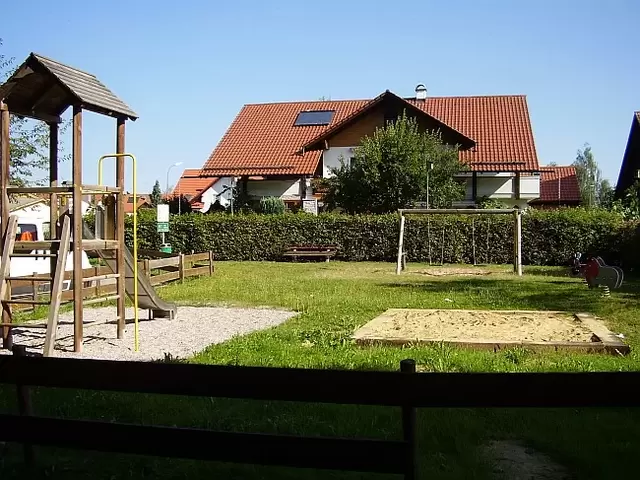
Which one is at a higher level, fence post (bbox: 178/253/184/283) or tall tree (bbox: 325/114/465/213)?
tall tree (bbox: 325/114/465/213)

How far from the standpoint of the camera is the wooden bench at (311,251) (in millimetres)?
28141

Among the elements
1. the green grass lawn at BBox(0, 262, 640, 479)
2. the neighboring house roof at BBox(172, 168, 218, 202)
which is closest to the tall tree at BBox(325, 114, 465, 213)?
the green grass lawn at BBox(0, 262, 640, 479)

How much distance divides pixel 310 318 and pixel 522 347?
436cm

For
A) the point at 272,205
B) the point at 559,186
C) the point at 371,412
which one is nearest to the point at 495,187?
the point at 272,205

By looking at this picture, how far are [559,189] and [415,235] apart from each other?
29302 millimetres

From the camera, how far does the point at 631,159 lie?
41.4 metres

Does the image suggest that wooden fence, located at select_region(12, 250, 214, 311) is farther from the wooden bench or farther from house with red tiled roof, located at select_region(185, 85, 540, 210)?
house with red tiled roof, located at select_region(185, 85, 540, 210)

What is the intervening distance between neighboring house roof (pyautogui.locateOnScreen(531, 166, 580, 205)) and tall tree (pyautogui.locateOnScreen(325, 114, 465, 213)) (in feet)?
68.0

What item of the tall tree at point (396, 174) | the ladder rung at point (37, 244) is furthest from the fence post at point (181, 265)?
the tall tree at point (396, 174)

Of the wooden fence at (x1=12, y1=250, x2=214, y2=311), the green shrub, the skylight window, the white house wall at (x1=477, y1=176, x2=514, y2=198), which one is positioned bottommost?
the wooden fence at (x1=12, y1=250, x2=214, y2=311)

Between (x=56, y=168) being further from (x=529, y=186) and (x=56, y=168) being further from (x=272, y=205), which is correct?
(x=529, y=186)

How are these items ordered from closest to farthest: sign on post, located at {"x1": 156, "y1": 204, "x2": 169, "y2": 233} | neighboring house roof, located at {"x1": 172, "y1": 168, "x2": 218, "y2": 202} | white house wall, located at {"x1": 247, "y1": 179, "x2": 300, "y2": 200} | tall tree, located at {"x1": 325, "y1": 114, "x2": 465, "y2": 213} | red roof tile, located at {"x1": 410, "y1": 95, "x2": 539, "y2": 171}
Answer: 1. sign on post, located at {"x1": 156, "y1": 204, "x2": 169, "y2": 233}
2. tall tree, located at {"x1": 325, "y1": 114, "x2": 465, "y2": 213}
3. red roof tile, located at {"x1": 410, "y1": 95, "x2": 539, "y2": 171}
4. white house wall, located at {"x1": 247, "y1": 179, "x2": 300, "y2": 200}
5. neighboring house roof, located at {"x1": 172, "y1": 168, "x2": 218, "y2": 202}

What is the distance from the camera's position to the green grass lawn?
4.48 meters

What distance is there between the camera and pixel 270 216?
2964cm
